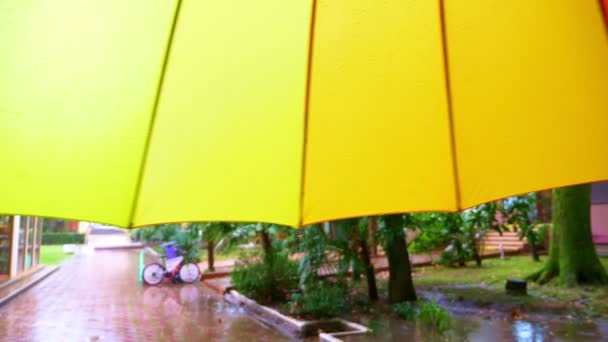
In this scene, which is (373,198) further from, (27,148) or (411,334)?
(411,334)

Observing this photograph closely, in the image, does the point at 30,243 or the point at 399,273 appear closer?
the point at 399,273

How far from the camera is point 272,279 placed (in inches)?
390

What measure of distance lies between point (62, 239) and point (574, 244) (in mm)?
34852

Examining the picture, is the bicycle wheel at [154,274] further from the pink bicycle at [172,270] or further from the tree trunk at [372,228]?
the tree trunk at [372,228]

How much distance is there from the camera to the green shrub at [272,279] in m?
9.86

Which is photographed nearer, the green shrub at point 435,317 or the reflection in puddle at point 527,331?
the reflection in puddle at point 527,331

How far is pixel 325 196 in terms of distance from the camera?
148cm

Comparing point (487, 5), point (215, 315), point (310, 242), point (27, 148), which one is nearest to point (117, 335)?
point (215, 315)

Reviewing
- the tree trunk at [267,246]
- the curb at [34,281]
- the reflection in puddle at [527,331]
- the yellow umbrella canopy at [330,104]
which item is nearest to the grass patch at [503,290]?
the reflection in puddle at [527,331]

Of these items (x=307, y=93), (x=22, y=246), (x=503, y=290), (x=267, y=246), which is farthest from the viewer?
(x=22, y=246)

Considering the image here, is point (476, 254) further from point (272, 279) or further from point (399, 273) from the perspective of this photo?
point (272, 279)

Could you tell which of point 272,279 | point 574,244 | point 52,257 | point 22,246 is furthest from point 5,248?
point 574,244

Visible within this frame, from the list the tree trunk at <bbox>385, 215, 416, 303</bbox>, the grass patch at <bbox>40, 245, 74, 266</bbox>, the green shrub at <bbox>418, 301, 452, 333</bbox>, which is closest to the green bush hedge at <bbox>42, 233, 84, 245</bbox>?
the grass patch at <bbox>40, 245, 74, 266</bbox>

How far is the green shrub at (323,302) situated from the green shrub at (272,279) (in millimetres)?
1541
